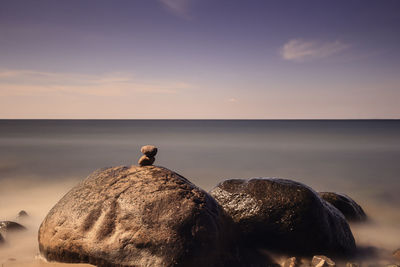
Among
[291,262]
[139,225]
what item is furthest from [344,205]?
[139,225]

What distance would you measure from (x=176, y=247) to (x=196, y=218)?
1.23 ft

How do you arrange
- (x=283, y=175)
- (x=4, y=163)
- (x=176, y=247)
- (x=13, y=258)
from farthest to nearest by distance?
(x=4, y=163) → (x=283, y=175) → (x=13, y=258) → (x=176, y=247)

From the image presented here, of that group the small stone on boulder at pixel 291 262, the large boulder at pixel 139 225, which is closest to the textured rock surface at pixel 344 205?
the small stone on boulder at pixel 291 262

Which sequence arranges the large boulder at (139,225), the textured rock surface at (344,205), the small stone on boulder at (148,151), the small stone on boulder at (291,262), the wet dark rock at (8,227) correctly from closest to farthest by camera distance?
the large boulder at (139,225)
the small stone on boulder at (291,262)
the small stone on boulder at (148,151)
the wet dark rock at (8,227)
the textured rock surface at (344,205)

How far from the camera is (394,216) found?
26.1 ft

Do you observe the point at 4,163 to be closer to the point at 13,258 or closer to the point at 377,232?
the point at 13,258

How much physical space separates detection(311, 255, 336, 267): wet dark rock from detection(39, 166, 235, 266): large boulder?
110cm

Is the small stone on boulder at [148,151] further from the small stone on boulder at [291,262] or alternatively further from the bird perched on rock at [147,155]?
the small stone on boulder at [291,262]

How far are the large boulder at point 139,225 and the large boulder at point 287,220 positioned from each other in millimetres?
697

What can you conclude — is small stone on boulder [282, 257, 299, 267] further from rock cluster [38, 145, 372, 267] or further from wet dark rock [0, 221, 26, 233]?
wet dark rock [0, 221, 26, 233]

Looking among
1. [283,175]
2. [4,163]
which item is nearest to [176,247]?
[283,175]

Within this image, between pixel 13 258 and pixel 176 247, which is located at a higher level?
pixel 176 247

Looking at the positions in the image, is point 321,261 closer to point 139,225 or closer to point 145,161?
point 139,225

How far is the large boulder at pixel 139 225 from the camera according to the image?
3.23 m
